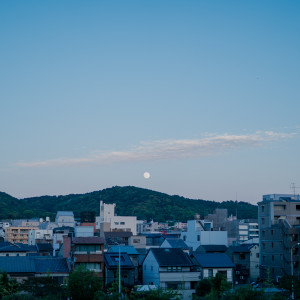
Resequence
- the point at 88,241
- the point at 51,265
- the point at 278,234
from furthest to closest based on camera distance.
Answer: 1. the point at 278,234
2. the point at 88,241
3. the point at 51,265

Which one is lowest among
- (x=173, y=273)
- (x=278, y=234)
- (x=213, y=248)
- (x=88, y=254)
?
(x=173, y=273)

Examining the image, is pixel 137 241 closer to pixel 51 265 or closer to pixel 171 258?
pixel 171 258

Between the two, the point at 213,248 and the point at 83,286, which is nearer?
the point at 83,286

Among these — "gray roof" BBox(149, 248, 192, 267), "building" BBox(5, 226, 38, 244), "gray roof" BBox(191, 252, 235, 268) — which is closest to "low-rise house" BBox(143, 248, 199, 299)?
"gray roof" BBox(149, 248, 192, 267)

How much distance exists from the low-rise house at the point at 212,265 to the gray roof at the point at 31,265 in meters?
16.4

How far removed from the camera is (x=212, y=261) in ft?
182

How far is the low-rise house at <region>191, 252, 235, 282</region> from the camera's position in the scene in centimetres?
5434

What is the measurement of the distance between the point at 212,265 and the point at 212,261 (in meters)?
0.81

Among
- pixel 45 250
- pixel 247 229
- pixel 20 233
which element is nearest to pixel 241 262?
pixel 45 250

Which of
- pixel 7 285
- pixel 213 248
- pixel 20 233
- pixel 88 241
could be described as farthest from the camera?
pixel 20 233

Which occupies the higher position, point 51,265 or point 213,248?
point 213,248

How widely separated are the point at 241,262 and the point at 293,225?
35.1 feet

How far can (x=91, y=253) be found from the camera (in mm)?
47594

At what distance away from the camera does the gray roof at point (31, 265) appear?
44031mm
